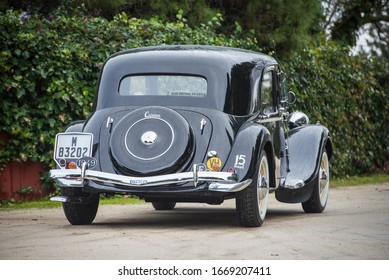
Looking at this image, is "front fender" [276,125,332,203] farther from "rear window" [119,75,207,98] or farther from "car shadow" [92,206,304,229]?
"rear window" [119,75,207,98]

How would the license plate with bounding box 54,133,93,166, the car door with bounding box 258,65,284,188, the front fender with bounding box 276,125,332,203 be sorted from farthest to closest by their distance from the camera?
the front fender with bounding box 276,125,332,203 → the car door with bounding box 258,65,284,188 → the license plate with bounding box 54,133,93,166

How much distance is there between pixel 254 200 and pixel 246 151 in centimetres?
49

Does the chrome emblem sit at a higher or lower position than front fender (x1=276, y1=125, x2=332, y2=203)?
higher

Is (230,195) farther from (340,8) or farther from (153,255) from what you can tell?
(340,8)

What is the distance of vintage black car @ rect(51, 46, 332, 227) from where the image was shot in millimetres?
9203

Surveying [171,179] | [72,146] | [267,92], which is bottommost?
[171,179]

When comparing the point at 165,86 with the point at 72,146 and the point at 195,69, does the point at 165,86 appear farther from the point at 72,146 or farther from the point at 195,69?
the point at 72,146

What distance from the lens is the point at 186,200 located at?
949cm

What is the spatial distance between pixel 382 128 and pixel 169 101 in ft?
41.5

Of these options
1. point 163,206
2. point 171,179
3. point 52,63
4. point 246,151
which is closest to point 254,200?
point 246,151

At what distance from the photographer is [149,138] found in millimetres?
9281

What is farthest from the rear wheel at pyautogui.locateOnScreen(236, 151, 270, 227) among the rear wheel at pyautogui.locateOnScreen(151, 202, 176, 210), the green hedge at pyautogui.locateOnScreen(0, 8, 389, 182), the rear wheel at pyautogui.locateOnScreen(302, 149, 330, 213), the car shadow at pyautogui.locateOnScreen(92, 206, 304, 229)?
the green hedge at pyautogui.locateOnScreen(0, 8, 389, 182)

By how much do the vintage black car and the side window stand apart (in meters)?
0.01

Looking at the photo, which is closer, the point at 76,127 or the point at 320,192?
the point at 76,127
